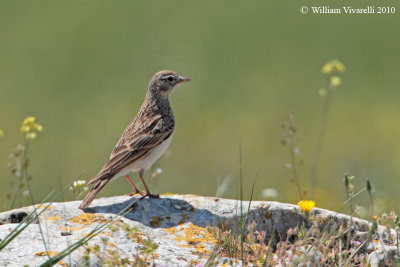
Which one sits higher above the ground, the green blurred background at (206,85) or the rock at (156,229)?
the green blurred background at (206,85)

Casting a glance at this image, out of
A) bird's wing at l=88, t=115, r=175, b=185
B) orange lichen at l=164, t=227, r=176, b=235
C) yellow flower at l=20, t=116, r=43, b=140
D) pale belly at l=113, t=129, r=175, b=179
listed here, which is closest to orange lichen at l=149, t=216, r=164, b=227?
orange lichen at l=164, t=227, r=176, b=235

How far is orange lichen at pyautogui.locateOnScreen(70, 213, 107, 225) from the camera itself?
6.13 meters

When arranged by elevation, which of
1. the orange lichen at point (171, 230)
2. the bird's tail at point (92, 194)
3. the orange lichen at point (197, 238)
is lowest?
the orange lichen at point (197, 238)

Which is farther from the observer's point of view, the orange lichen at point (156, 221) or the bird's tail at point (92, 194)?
the bird's tail at point (92, 194)

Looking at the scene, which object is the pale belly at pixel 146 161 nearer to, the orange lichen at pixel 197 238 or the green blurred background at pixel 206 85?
the orange lichen at pixel 197 238

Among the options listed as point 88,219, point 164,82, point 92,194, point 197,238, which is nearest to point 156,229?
point 197,238

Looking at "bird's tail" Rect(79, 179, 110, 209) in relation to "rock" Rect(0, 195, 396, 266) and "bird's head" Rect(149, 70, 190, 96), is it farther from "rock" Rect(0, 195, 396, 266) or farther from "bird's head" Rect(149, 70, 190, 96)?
"bird's head" Rect(149, 70, 190, 96)

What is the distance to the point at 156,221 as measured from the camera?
6.43 meters

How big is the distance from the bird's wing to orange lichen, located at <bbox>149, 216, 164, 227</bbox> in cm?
99

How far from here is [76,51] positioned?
21234 millimetres

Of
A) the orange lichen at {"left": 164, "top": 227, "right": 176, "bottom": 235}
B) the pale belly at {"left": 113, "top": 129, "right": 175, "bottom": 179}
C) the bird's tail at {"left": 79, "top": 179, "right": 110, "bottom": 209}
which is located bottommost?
the orange lichen at {"left": 164, "top": 227, "right": 176, "bottom": 235}

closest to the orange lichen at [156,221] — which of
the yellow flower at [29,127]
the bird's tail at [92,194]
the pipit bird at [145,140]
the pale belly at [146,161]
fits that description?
the pipit bird at [145,140]

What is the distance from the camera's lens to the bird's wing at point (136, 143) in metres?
7.47

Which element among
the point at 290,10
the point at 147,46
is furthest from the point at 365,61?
the point at 147,46
